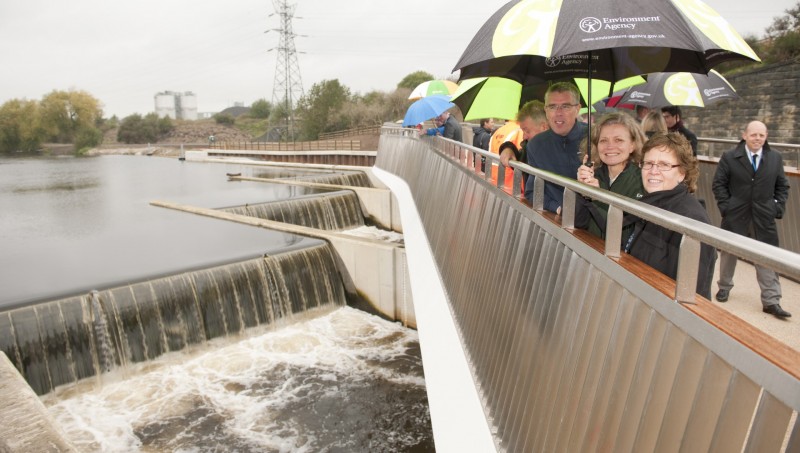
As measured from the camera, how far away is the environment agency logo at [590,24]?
2.96 m

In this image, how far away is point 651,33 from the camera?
2.88 m

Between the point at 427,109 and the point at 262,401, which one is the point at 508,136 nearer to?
the point at 427,109

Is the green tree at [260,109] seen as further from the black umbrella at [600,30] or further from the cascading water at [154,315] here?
the black umbrella at [600,30]

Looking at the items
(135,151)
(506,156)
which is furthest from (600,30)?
(135,151)

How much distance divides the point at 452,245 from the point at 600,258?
4.36 m

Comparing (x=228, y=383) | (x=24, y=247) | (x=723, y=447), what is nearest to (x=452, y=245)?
(x=723, y=447)

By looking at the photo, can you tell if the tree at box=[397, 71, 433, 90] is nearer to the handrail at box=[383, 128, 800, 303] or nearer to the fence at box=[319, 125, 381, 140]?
→ the fence at box=[319, 125, 381, 140]

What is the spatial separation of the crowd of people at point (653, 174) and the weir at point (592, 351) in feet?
0.91

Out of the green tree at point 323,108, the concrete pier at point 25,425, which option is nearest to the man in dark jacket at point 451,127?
the concrete pier at point 25,425

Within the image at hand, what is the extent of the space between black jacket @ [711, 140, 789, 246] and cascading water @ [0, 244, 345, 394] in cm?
973

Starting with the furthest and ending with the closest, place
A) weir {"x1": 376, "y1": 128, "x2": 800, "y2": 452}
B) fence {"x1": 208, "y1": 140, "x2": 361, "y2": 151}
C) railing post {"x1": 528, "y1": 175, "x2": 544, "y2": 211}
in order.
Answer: fence {"x1": 208, "y1": 140, "x2": 361, "y2": 151} < railing post {"x1": 528, "y1": 175, "x2": 544, "y2": 211} < weir {"x1": 376, "y1": 128, "x2": 800, "y2": 452}

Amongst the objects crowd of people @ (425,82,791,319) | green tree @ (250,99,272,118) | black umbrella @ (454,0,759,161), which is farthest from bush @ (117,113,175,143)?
black umbrella @ (454,0,759,161)

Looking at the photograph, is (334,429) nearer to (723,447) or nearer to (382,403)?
(382,403)

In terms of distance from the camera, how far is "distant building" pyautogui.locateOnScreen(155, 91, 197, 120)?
527ft
